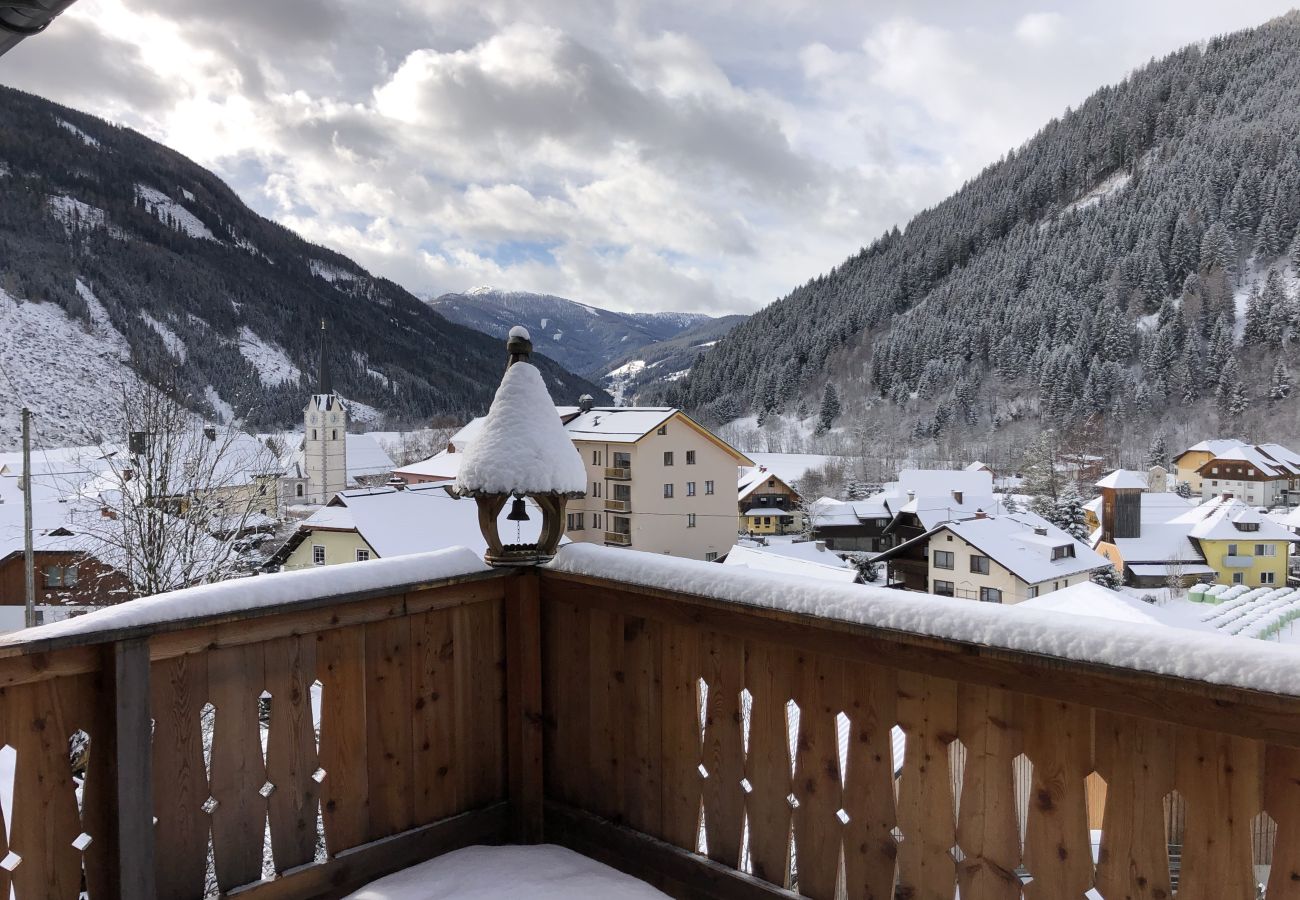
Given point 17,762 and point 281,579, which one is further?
point 281,579

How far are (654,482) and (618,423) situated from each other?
2315mm

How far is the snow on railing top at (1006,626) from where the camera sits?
1.36 meters

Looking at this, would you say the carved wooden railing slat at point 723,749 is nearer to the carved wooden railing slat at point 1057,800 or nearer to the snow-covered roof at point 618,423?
the carved wooden railing slat at point 1057,800

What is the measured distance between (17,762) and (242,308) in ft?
333

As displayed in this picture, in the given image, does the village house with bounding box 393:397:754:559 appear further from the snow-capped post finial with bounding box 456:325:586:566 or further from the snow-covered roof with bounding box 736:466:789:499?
the snow-capped post finial with bounding box 456:325:586:566

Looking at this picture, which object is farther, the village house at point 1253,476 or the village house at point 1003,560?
the village house at point 1253,476

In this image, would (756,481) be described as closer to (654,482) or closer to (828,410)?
(654,482)

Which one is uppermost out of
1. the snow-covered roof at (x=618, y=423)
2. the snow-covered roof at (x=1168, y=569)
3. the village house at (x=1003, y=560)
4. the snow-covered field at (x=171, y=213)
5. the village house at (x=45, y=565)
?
the snow-covered field at (x=171, y=213)

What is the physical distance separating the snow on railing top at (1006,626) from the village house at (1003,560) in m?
22.3

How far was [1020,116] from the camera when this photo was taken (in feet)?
354

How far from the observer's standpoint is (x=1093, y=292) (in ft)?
234

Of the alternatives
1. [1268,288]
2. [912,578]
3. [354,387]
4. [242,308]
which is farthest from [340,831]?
[242,308]

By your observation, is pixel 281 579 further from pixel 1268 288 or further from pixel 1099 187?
pixel 1099 187

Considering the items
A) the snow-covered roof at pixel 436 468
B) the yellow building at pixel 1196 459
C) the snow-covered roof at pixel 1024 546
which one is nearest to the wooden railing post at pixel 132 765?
the snow-covered roof at pixel 1024 546
